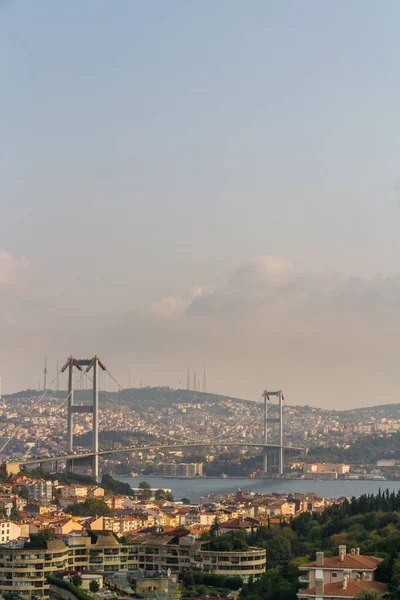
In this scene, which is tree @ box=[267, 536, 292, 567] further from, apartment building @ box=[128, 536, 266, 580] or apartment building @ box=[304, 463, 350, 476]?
apartment building @ box=[304, 463, 350, 476]

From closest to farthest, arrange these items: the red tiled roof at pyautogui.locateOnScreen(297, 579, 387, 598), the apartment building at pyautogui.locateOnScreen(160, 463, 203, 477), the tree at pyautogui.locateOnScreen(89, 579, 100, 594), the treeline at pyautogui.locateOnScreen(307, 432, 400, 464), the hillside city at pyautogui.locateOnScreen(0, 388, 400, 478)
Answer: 1. the red tiled roof at pyautogui.locateOnScreen(297, 579, 387, 598)
2. the tree at pyautogui.locateOnScreen(89, 579, 100, 594)
3. the apartment building at pyautogui.locateOnScreen(160, 463, 203, 477)
4. the hillside city at pyautogui.locateOnScreen(0, 388, 400, 478)
5. the treeline at pyautogui.locateOnScreen(307, 432, 400, 464)

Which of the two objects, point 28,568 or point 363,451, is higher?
point 363,451

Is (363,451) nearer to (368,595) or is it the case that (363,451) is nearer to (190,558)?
(190,558)

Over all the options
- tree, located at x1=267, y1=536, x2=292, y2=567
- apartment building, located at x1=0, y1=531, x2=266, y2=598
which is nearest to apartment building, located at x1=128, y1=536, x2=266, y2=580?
apartment building, located at x1=0, y1=531, x2=266, y2=598

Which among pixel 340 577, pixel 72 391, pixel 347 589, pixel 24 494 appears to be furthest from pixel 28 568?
pixel 72 391

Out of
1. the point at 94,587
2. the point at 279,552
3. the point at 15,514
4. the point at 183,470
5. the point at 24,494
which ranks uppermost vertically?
the point at 183,470

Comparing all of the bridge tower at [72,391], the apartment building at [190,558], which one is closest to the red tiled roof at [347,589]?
the apartment building at [190,558]

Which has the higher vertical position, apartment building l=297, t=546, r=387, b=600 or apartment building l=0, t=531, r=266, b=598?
apartment building l=297, t=546, r=387, b=600

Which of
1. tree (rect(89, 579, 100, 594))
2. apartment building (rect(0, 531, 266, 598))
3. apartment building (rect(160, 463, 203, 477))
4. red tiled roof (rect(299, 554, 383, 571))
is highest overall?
Answer: apartment building (rect(160, 463, 203, 477))

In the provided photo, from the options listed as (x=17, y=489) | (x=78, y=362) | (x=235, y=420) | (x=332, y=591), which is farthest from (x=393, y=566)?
(x=235, y=420)
